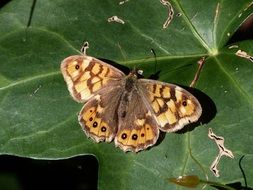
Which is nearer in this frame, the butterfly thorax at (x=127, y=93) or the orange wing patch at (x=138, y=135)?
the orange wing patch at (x=138, y=135)

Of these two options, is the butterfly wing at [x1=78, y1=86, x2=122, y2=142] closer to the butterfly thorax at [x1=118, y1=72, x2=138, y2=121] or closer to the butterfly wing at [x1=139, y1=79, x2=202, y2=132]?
the butterfly thorax at [x1=118, y1=72, x2=138, y2=121]

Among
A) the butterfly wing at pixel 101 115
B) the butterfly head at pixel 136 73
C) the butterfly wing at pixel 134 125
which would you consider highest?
the butterfly head at pixel 136 73

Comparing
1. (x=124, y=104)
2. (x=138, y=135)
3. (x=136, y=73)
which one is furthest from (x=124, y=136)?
(x=136, y=73)

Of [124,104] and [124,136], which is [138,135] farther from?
[124,104]

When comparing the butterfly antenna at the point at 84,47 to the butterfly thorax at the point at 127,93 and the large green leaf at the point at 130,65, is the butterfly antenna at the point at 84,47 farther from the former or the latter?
the butterfly thorax at the point at 127,93

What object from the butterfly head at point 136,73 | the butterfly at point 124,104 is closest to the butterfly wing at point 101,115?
the butterfly at point 124,104

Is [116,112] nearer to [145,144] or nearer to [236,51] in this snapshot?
[145,144]

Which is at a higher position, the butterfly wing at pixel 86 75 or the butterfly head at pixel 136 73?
the butterfly head at pixel 136 73
